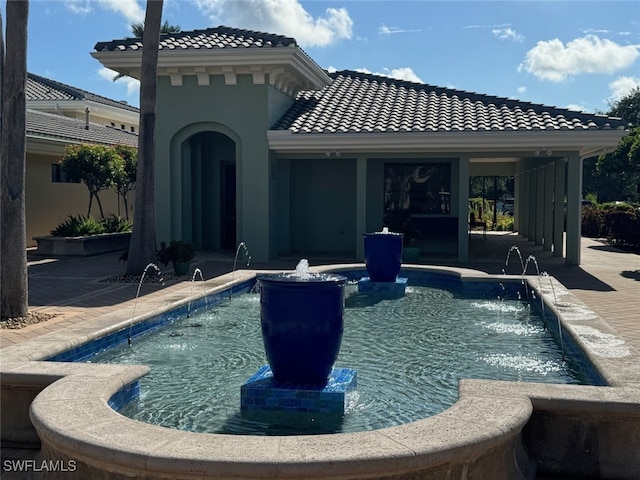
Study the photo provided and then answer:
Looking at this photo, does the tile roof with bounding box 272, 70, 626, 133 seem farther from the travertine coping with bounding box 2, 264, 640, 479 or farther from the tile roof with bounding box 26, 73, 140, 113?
the tile roof with bounding box 26, 73, 140, 113

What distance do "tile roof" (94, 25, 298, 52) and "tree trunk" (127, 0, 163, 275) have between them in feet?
11.6

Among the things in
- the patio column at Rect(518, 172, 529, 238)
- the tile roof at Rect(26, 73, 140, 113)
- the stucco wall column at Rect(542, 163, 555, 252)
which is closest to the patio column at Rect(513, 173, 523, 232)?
the patio column at Rect(518, 172, 529, 238)

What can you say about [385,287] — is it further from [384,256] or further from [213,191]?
[213,191]

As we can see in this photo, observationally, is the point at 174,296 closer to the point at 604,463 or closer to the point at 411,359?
the point at 411,359

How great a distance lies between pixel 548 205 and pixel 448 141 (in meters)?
5.50

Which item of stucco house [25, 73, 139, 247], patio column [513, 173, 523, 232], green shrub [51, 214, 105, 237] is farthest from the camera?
patio column [513, 173, 523, 232]

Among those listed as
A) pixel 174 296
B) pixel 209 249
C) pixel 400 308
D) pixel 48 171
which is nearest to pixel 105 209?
pixel 48 171

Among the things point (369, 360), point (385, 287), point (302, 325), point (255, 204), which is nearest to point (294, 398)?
point (302, 325)

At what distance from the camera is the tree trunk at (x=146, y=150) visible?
43.1 feet

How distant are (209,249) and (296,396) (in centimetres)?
1496

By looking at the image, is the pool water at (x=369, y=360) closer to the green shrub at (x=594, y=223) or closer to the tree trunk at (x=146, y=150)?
the tree trunk at (x=146, y=150)

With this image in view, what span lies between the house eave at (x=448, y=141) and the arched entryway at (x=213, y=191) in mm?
3102

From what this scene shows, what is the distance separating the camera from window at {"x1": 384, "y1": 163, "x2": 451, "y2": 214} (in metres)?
19.5

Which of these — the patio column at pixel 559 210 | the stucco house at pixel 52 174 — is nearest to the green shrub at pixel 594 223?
the patio column at pixel 559 210
